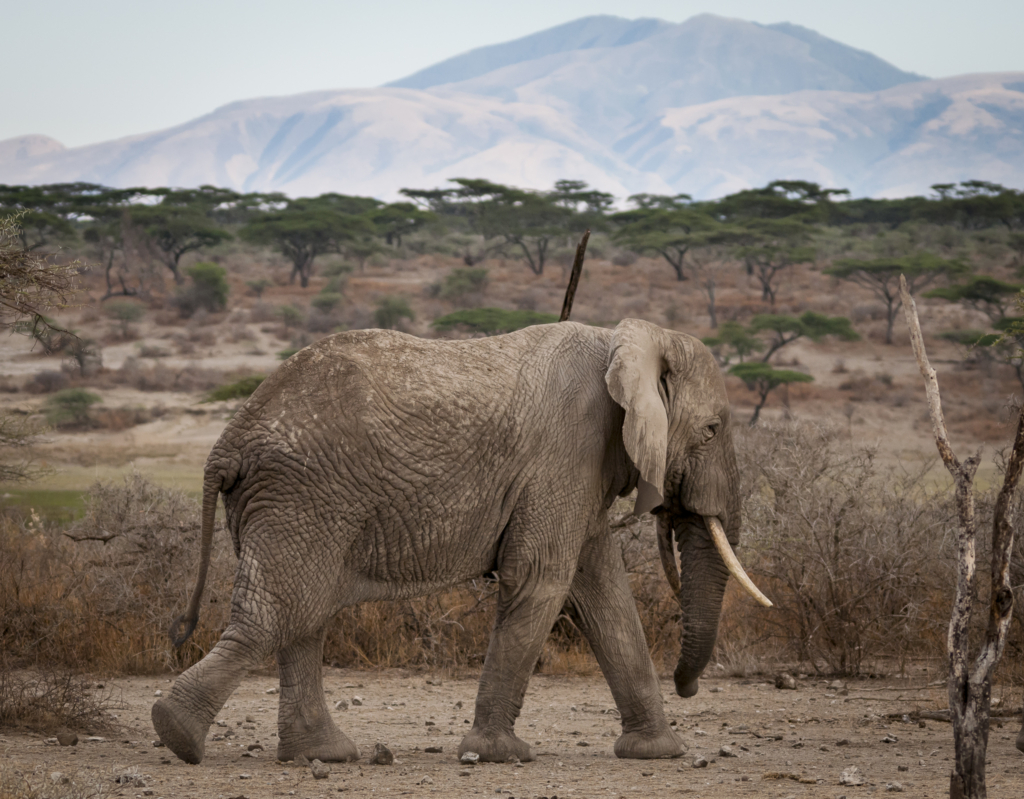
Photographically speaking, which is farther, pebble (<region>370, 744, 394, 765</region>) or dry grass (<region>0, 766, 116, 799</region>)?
pebble (<region>370, 744, 394, 765</region>)

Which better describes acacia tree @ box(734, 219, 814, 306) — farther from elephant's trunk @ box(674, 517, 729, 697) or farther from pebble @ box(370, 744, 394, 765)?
pebble @ box(370, 744, 394, 765)

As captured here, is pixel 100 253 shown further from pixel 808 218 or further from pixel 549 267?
pixel 808 218

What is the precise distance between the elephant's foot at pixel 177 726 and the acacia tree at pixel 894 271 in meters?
33.8

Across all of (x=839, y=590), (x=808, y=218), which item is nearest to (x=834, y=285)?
(x=808, y=218)

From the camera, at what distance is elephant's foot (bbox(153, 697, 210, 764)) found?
5008mm

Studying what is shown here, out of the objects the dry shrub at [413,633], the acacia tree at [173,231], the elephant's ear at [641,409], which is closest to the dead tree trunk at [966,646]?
the elephant's ear at [641,409]

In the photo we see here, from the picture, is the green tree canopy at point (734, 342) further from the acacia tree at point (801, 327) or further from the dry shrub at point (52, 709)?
the dry shrub at point (52, 709)

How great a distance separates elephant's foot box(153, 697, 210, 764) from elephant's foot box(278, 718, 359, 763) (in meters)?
0.69

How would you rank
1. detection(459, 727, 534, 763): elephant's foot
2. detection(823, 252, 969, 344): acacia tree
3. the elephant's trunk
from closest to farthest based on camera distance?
1. detection(459, 727, 534, 763): elephant's foot
2. the elephant's trunk
3. detection(823, 252, 969, 344): acacia tree

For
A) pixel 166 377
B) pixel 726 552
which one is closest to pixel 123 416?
pixel 166 377

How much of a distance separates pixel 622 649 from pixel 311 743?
1.63 meters

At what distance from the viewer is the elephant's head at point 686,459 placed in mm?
5480

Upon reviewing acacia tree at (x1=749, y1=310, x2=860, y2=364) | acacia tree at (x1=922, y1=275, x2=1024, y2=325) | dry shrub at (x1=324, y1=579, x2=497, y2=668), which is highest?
acacia tree at (x1=922, y1=275, x2=1024, y2=325)

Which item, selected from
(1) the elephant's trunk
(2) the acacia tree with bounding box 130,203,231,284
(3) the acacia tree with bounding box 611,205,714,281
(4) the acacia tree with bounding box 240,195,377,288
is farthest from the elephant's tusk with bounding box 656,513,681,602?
(2) the acacia tree with bounding box 130,203,231,284
